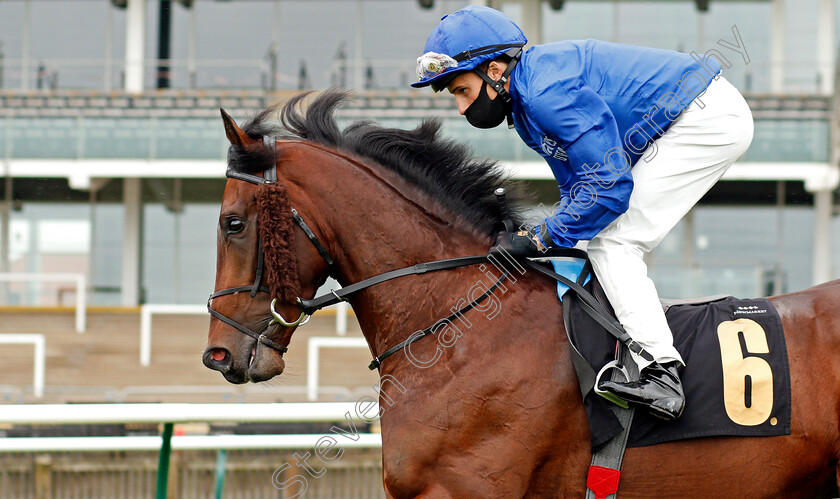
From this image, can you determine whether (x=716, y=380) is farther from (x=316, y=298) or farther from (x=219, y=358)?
(x=219, y=358)

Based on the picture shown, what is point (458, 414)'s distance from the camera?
2.40m

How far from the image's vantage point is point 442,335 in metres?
2.54

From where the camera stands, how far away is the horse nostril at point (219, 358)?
2.50m

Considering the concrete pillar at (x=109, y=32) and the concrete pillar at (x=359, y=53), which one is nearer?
the concrete pillar at (x=359, y=53)

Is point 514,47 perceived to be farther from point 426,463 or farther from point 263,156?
point 426,463

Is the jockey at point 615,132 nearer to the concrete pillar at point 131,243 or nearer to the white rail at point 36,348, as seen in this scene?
the white rail at point 36,348

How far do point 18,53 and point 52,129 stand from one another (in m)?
3.16

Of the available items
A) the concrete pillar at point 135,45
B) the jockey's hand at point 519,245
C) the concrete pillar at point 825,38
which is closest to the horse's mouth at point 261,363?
the jockey's hand at point 519,245

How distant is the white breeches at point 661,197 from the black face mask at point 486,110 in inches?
18.4

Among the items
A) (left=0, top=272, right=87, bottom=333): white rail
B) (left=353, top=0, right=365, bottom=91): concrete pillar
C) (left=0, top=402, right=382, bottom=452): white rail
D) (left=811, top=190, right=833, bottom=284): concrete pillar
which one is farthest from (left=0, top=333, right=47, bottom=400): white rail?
(left=811, top=190, right=833, bottom=284): concrete pillar

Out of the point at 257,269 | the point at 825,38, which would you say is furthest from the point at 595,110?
the point at 825,38

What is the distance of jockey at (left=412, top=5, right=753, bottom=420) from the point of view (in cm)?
242

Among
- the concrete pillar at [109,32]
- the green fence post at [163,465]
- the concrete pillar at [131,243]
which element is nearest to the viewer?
the green fence post at [163,465]

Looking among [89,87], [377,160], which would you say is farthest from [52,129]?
[377,160]
